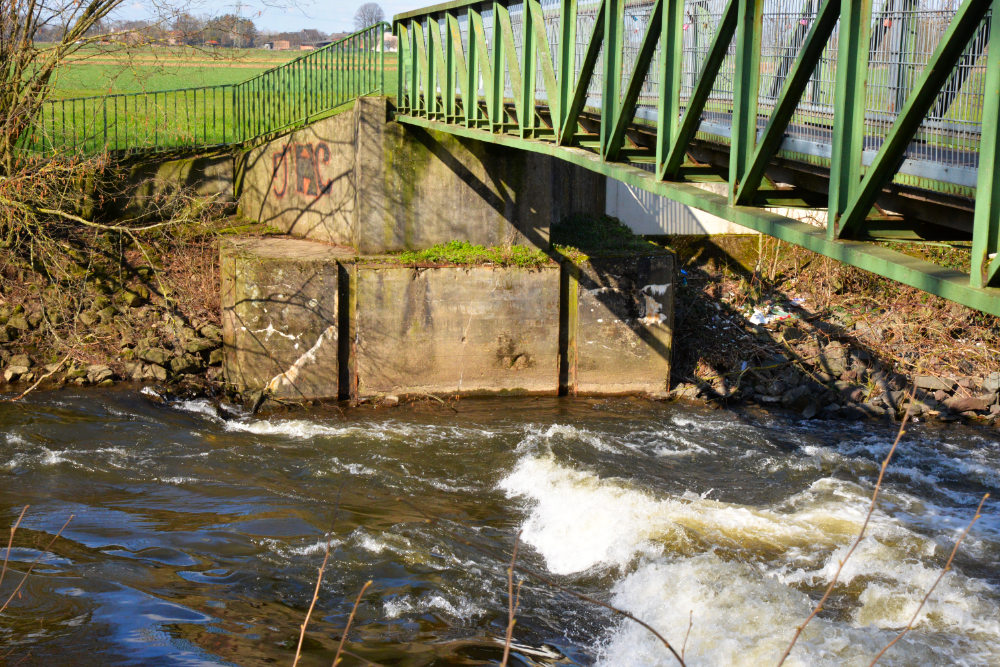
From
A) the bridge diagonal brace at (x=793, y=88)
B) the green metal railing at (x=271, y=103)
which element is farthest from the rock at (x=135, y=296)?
the bridge diagonal brace at (x=793, y=88)

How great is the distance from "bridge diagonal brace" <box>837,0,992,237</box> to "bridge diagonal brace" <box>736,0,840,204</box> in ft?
2.39

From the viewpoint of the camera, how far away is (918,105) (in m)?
4.29

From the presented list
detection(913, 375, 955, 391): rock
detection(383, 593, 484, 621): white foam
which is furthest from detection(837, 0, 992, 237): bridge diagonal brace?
detection(913, 375, 955, 391): rock

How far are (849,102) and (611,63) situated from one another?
315 centimetres

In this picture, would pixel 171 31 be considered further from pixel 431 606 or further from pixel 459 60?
pixel 431 606

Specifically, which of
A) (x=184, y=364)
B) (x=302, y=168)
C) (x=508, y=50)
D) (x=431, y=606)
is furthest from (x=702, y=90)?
(x=302, y=168)

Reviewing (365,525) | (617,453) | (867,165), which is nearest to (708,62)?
(867,165)

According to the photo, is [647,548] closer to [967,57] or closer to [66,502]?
[967,57]

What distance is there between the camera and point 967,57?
4473 millimetres

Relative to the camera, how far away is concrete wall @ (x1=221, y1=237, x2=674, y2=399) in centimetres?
1327

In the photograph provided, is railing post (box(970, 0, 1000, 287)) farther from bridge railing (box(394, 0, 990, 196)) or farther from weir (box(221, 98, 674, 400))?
weir (box(221, 98, 674, 400))

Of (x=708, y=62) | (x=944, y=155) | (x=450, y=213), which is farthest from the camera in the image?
(x=450, y=213)

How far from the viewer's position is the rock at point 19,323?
45.6ft

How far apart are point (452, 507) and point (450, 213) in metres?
5.52
